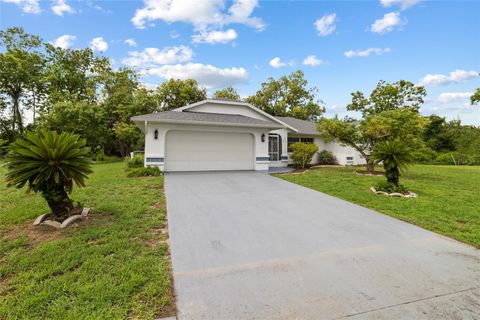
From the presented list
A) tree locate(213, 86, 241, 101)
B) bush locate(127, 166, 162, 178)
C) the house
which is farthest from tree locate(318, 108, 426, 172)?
tree locate(213, 86, 241, 101)

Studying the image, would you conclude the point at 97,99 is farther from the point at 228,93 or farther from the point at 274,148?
the point at 274,148

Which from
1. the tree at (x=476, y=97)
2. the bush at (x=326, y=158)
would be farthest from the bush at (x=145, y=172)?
the tree at (x=476, y=97)

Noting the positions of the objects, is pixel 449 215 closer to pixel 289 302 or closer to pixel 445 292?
pixel 445 292

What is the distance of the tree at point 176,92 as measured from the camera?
29.4m

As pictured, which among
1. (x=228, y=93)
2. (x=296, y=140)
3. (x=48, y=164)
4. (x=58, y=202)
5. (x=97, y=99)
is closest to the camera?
(x=48, y=164)

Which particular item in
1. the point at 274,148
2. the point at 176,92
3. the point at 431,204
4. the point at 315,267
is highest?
the point at 176,92

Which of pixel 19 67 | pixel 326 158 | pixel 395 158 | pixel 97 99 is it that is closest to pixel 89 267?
pixel 395 158

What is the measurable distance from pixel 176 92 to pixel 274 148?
63.8 ft

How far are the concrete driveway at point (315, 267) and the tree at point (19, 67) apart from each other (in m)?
30.1

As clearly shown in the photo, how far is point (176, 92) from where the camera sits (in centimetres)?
3003

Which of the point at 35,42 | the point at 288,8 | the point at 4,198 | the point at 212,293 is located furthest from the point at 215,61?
the point at 35,42

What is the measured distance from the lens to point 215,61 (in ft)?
62.3

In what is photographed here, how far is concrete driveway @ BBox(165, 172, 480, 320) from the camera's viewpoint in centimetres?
232

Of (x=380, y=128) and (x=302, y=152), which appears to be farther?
(x=302, y=152)
